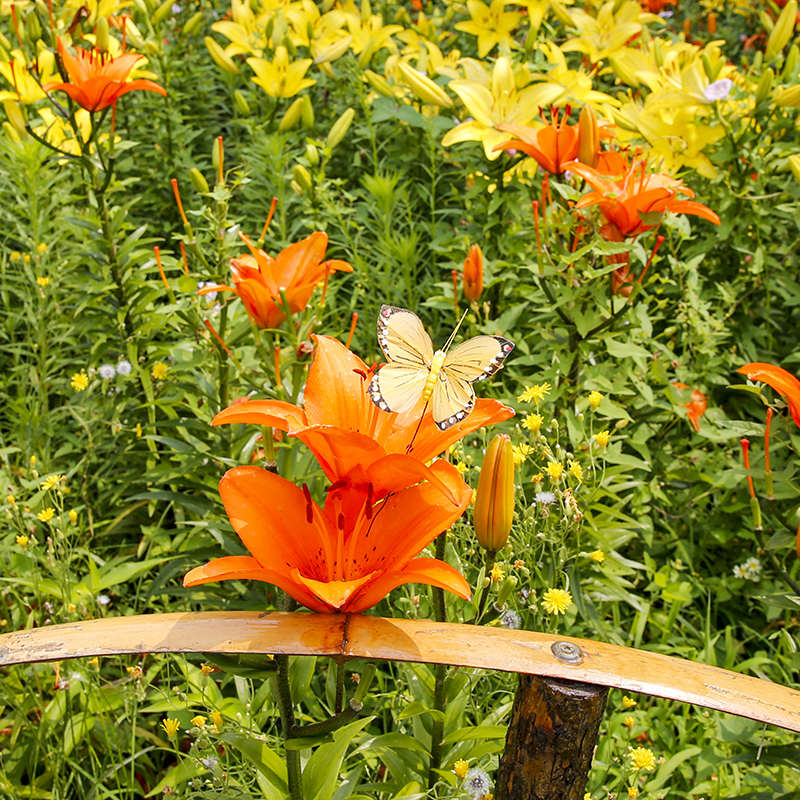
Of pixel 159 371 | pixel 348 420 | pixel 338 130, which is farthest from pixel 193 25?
pixel 348 420

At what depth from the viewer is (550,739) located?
845 millimetres

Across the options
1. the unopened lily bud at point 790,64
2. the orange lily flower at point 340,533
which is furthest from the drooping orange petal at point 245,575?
the unopened lily bud at point 790,64

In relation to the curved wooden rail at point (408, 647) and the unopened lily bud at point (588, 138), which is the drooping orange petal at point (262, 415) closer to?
the curved wooden rail at point (408, 647)

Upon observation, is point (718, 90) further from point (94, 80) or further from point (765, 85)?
point (94, 80)

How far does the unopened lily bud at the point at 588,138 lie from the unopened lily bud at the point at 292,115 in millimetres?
1146

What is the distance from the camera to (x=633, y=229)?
1.43 m

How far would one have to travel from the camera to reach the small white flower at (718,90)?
209cm

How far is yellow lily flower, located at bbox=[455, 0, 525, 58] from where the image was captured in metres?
2.66

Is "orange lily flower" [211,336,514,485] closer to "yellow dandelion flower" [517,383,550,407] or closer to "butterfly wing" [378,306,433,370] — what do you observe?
"butterfly wing" [378,306,433,370]

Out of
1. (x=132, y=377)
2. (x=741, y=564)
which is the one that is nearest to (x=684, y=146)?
(x=741, y=564)

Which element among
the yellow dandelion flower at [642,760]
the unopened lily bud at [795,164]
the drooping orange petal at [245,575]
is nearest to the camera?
the drooping orange petal at [245,575]

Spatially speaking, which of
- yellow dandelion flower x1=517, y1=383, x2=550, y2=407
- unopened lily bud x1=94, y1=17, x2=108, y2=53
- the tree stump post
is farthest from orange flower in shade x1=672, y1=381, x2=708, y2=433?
unopened lily bud x1=94, y1=17, x2=108, y2=53

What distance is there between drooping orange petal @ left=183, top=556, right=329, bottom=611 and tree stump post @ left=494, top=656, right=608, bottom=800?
284mm

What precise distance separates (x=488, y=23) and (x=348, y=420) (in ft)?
7.78
